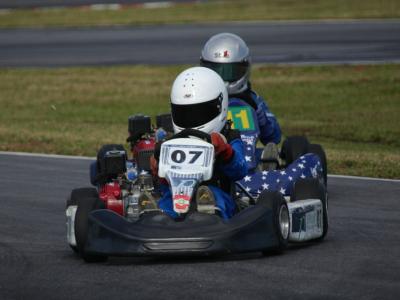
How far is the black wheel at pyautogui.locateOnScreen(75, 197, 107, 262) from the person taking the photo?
6906 millimetres

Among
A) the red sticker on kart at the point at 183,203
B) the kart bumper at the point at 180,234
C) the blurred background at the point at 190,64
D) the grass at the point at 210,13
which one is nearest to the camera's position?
the kart bumper at the point at 180,234

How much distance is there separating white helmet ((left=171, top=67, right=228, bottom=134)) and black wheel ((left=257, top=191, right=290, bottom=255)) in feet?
2.14

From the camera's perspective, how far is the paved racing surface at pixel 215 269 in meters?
5.92

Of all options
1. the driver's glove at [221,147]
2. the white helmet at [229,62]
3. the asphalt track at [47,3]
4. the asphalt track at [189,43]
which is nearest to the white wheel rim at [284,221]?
the driver's glove at [221,147]

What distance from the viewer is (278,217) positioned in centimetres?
705

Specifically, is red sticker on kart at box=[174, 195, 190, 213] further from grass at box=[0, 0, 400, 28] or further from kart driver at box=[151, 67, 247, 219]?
grass at box=[0, 0, 400, 28]

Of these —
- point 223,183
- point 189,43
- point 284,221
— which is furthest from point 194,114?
point 189,43

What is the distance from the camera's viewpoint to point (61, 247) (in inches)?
300

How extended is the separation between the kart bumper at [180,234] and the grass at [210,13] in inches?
964

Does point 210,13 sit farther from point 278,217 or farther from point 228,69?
point 278,217

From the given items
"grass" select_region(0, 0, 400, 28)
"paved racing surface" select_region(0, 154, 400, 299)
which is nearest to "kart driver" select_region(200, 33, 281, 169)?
"paved racing surface" select_region(0, 154, 400, 299)

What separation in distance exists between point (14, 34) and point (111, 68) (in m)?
8.31

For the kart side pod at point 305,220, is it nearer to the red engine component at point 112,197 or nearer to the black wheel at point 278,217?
the black wheel at point 278,217

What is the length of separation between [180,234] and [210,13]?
2687 centimetres
